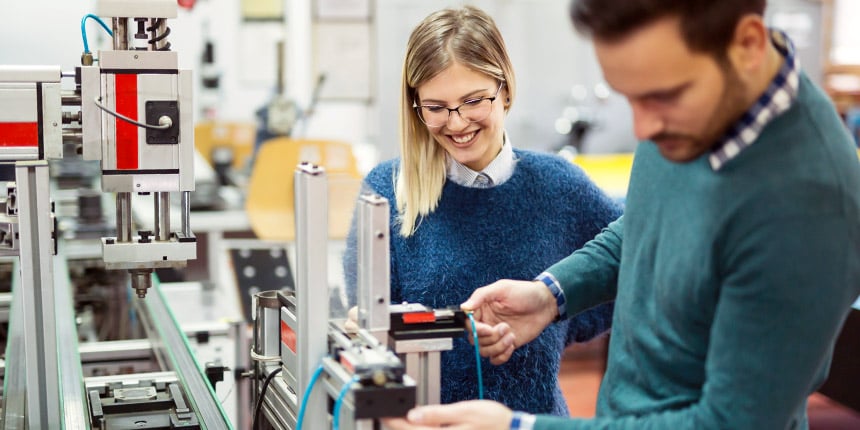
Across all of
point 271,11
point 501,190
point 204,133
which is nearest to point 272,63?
point 271,11

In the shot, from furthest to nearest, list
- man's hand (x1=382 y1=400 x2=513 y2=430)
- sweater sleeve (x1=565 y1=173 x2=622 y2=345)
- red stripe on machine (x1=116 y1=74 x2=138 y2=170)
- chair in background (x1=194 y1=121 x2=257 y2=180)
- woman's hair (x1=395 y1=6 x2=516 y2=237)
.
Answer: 1. chair in background (x1=194 y1=121 x2=257 y2=180)
2. sweater sleeve (x1=565 y1=173 x2=622 y2=345)
3. woman's hair (x1=395 y1=6 x2=516 y2=237)
4. red stripe on machine (x1=116 y1=74 x2=138 y2=170)
5. man's hand (x1=382 y1=400 x2=513 y2=430)

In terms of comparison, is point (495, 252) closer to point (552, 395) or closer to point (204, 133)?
point (552, 395)

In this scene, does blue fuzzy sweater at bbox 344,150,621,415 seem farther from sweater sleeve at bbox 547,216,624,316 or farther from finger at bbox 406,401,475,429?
finger at bbox 406,401,475,429

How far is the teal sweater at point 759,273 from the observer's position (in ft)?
2.93

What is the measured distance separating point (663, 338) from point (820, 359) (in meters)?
0.18

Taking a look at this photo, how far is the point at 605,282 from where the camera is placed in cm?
134

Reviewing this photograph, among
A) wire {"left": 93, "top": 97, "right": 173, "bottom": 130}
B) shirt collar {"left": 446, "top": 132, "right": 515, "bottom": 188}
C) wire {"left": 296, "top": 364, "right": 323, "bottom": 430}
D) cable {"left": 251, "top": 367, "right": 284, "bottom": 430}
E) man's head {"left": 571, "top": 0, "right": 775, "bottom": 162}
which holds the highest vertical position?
man's head {"left": 571, "top": 0, "right": 775, "bottom": 162}

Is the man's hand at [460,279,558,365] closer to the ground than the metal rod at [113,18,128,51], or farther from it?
closer to the ground

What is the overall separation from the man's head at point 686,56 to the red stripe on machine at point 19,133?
2.88 ft

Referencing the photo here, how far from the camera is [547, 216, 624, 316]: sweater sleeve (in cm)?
133

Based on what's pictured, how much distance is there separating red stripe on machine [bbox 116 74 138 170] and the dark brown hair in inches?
31.4

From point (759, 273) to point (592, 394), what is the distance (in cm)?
336

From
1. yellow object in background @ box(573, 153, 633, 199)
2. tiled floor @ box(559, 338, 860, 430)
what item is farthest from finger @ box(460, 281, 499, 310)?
yellow object in background @ box(573, 153, 633, 199)

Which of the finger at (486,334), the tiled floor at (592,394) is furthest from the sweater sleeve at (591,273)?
the tiled floor at (592,394)
